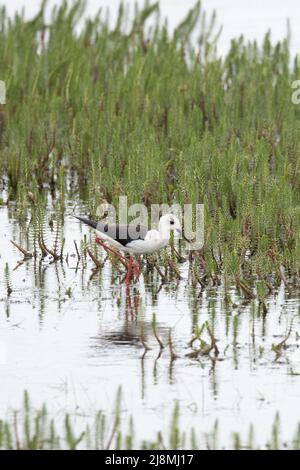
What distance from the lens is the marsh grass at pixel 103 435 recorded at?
583cm

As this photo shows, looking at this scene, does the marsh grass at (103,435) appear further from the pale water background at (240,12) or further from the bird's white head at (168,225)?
the pale water background at (240,12)

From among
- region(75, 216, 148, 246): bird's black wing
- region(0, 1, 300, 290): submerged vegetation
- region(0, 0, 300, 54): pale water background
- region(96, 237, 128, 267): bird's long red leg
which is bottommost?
region(96, 237, 128, 267): bird's long red leg

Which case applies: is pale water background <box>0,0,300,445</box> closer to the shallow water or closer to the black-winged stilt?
the shallow water

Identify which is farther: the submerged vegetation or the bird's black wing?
the submerged vegetation

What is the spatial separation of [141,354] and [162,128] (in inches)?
238

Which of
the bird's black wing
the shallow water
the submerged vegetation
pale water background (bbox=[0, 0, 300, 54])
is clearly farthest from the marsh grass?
pale water background (bbox=[0, 0, 300, 54])

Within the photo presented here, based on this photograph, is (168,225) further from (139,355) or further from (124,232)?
(139,355)

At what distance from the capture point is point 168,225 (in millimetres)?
9461

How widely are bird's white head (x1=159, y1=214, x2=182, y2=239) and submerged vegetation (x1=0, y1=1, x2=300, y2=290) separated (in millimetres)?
254

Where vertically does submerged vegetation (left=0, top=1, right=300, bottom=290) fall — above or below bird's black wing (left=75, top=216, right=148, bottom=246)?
above

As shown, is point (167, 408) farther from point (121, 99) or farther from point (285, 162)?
point (121, 99)

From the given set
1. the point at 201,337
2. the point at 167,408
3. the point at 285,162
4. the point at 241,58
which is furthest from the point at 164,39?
the point at 167,408

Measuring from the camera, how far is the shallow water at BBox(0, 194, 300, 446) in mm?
6574

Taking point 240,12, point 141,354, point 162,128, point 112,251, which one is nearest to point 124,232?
point 112,251
